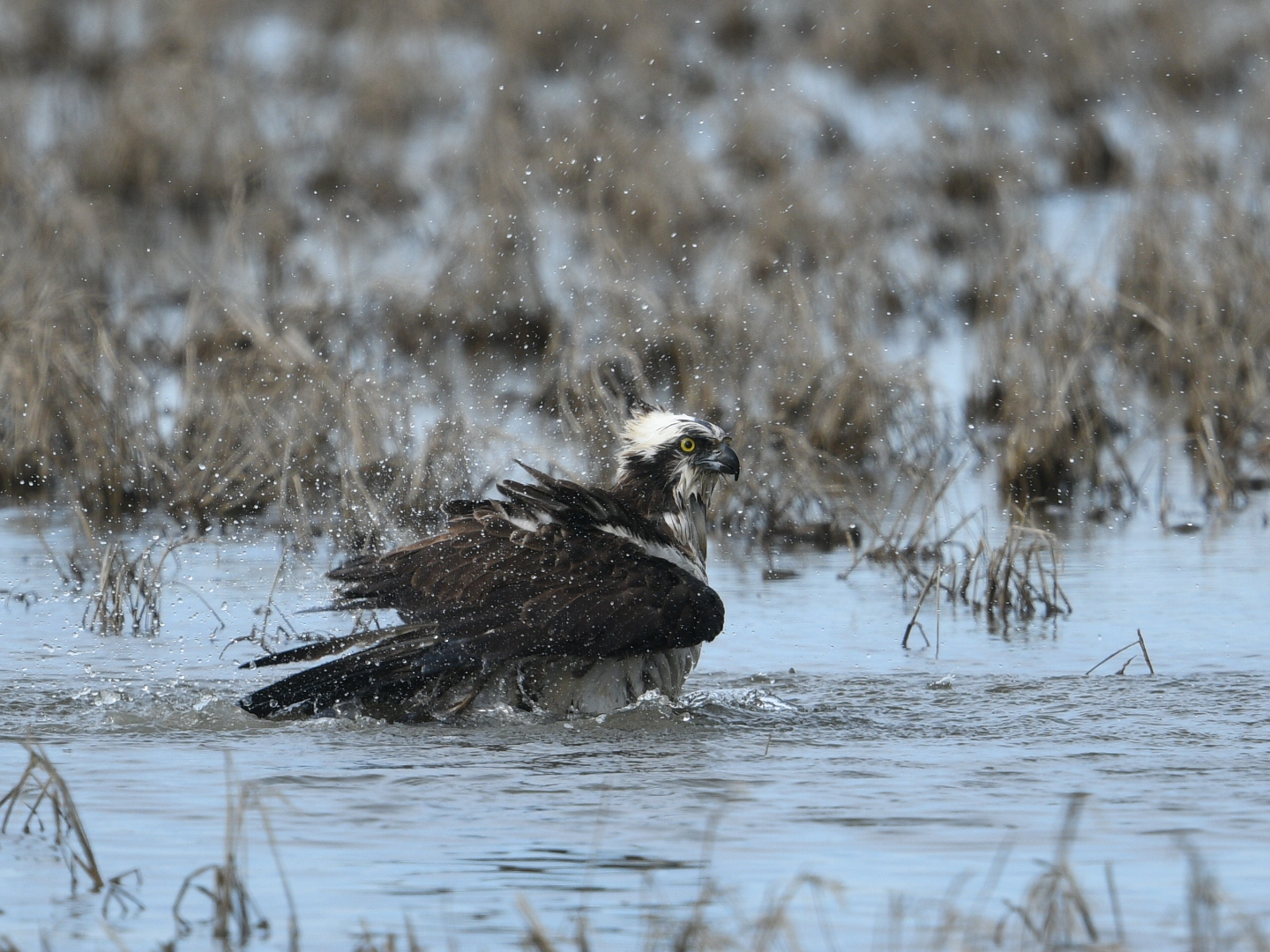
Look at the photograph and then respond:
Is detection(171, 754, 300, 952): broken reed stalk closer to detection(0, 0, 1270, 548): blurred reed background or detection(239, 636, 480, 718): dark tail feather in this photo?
detection(239, 636, 480, 718): dark tail feather

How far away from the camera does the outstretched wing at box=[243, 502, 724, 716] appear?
20.9 feet

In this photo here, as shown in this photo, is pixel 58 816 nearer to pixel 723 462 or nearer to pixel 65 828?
pixel 65 828

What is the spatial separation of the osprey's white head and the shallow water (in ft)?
1.78

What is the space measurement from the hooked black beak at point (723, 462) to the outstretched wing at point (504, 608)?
1.71 ft

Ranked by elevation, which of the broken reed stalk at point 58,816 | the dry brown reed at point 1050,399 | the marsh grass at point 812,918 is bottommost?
the marsh grass at point 812,918

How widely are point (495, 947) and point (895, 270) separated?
1010 centimetres

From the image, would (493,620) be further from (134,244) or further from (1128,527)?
(134,244)

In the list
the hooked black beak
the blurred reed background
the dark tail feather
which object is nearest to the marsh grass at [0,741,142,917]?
the dark tail feather

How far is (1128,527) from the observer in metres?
9.62

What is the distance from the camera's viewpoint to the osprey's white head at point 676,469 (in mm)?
7223

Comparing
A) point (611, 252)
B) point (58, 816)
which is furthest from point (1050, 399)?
point (58, 816)

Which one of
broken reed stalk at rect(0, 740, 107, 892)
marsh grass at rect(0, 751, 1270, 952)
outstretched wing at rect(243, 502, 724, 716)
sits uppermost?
outstretched wing at rect(243, 502, 724, 716)

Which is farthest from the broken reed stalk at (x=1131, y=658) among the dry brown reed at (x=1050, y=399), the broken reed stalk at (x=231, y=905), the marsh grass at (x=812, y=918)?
the broken reed stalk at (x=231, y=905)

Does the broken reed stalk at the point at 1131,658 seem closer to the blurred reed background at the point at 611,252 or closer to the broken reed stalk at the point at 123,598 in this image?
the blurred reed background at the point at 611,252
